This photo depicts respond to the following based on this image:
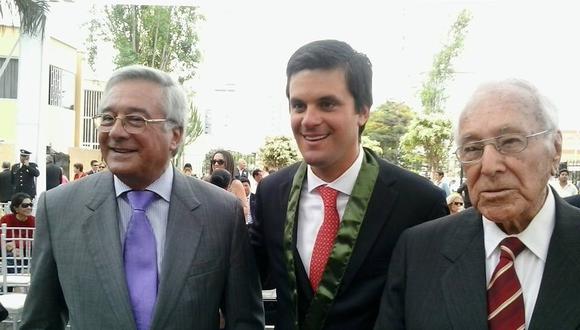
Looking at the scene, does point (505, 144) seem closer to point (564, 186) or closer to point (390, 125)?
point (564, 186)

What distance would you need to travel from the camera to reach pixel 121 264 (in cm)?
193

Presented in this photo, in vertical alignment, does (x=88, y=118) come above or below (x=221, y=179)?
above

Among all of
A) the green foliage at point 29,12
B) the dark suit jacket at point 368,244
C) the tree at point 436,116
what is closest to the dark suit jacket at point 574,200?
the dark suit jacket at point 368,244

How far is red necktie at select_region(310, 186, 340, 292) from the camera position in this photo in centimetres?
214

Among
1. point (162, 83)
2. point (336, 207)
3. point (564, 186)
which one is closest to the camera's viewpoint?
point (162, 83)

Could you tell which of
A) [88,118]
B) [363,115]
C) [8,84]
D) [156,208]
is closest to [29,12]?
[156,208]

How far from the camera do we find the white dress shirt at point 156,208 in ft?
6.72

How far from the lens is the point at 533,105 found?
1.64 m

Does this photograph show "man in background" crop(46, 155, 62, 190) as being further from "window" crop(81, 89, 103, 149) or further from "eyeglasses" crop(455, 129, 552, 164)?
"window" crop(81, 89, 103, 149)

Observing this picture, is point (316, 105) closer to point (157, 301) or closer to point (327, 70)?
point (327, 70)

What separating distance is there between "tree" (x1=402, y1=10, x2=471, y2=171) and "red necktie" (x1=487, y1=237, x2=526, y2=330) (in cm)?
2114

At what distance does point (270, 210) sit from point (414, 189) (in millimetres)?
598

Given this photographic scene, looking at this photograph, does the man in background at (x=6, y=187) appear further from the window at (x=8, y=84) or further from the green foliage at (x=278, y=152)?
the window at (x=8, y=84)

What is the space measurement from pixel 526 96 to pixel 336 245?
2.81ft
